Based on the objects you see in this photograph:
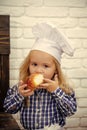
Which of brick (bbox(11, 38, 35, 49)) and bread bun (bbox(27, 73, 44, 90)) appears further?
brick (bbox(11, 38, 35, 49))

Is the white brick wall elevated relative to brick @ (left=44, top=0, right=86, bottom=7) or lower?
lower

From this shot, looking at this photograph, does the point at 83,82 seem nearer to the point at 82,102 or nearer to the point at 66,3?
the point at 82,102

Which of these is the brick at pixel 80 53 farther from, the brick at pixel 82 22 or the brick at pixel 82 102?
the brick at pixel 82 102

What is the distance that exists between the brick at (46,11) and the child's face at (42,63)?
0.44 metres

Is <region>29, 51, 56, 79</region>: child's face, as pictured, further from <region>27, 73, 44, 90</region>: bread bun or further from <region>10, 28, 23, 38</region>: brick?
<region>10, 28, 23, 38</region>: brick

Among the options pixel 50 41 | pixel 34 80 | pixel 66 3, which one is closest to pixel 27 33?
pixel 66 3

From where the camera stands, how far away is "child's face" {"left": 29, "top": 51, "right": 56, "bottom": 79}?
1.32 m

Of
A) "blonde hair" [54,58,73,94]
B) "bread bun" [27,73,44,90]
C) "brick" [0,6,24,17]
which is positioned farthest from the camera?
"brick" [0,6,24,17]

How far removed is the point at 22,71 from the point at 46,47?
177mm

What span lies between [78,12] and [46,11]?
186mm

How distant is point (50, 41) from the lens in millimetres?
1346

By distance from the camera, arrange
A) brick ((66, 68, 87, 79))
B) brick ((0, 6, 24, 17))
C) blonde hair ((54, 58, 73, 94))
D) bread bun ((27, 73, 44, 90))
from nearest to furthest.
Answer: bread bun ((27, 73, 44, 90))
blonde hair ((54, 58, 73, 94))
brick ((0, 6, 24, 17))
brick ((66, 68, 87, 79))

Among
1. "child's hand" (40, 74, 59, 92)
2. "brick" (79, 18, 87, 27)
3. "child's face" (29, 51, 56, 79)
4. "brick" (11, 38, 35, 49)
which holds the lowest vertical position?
"child's hand" (40, 74, 59, 92)

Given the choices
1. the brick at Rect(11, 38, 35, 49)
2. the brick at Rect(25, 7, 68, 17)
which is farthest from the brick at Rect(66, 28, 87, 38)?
the brick at Rect(11, 38, 35, 49)
